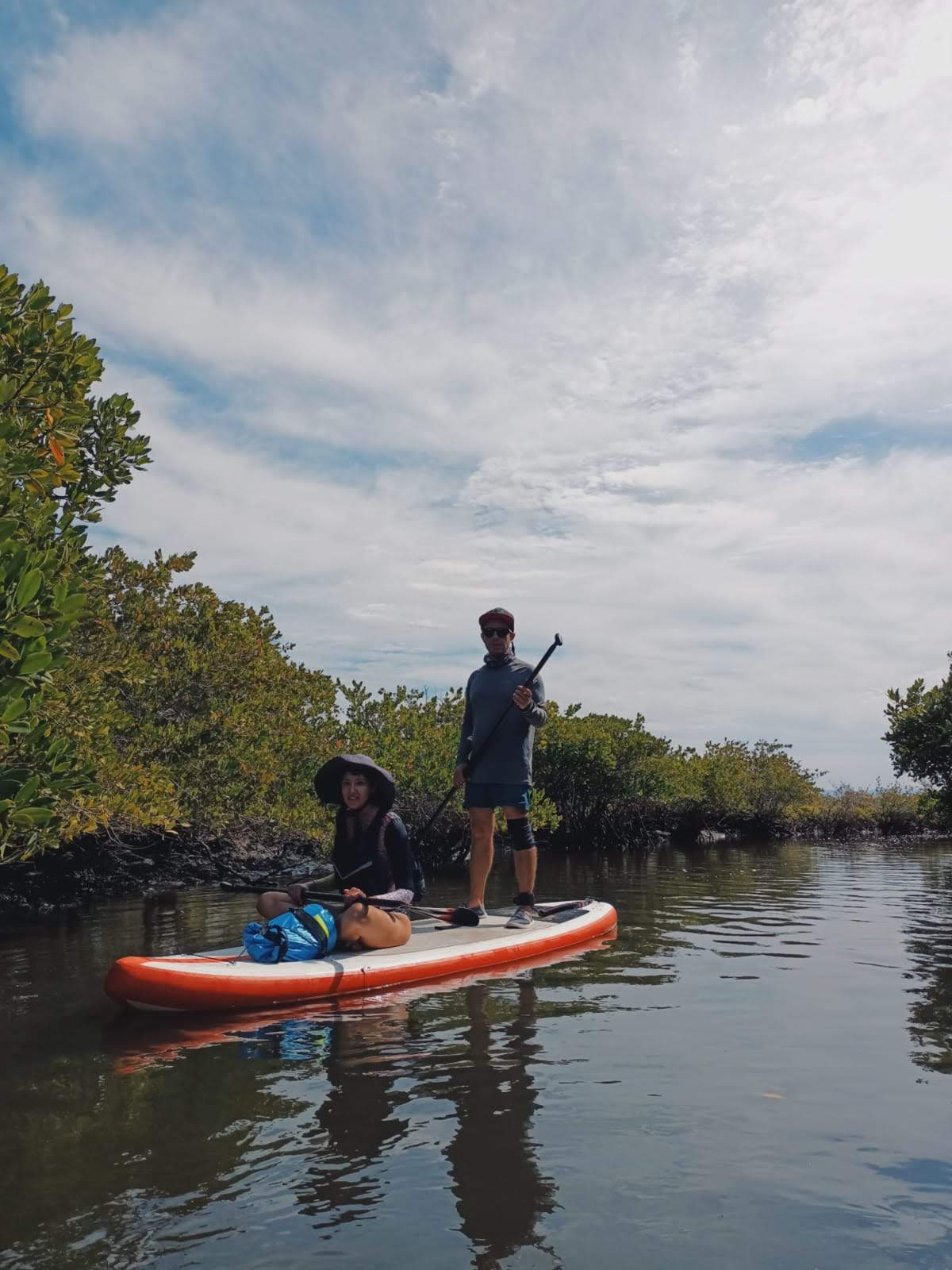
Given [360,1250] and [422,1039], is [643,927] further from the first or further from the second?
[360,1250]

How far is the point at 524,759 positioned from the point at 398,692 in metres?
12.4

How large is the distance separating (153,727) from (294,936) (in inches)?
288

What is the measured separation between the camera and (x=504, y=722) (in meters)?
8.34

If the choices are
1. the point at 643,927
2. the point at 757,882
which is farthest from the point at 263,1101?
the point at 757,882

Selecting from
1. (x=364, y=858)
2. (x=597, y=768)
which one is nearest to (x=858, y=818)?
(x=597, y=768)

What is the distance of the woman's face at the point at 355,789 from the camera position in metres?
6.64

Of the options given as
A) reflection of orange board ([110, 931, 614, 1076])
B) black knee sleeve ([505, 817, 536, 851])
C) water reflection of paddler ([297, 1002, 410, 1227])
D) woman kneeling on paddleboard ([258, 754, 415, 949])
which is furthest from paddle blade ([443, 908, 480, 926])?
water reflection of paddler ([297, 1002, 410, 1227])

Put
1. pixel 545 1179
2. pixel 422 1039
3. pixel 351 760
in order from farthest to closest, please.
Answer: pixel 351 760 < pixel 422 1039 < pixel 545 1179

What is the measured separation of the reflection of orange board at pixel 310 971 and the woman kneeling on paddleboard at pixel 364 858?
17cm

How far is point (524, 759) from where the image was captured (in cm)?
832

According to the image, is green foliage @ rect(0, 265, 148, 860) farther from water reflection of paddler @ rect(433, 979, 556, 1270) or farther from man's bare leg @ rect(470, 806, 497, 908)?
man's bare leg @ rect(470, 806, 497, 908)

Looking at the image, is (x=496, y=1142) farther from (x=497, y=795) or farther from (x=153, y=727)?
(x=153, y=727)

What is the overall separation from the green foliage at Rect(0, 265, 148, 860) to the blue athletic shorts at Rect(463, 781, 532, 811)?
131 inches

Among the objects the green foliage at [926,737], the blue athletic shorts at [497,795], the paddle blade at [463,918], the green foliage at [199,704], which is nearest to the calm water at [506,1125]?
the paddle blade at [463,918]
